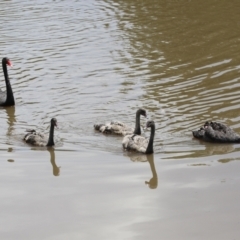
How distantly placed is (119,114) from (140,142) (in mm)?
1707

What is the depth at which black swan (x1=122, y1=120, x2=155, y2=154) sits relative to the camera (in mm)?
8766

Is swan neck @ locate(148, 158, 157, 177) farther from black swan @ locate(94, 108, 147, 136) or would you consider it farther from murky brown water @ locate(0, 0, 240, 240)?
black swan @ locate(94, 108, 147, 136)

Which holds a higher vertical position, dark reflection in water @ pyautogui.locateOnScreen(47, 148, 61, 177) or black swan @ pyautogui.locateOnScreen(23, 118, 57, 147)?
dark reflection in water @ pyautogui.locateOnScreen(47, 148, 61, 177)

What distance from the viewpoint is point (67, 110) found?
10.9 m

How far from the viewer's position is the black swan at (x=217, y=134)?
891 centimetres

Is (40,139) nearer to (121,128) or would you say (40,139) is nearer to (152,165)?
(121,128)

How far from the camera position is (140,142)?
359 inches

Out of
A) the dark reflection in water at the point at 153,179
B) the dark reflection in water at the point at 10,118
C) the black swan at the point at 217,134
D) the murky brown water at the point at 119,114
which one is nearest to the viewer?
the murky brown water at the point at 119,114

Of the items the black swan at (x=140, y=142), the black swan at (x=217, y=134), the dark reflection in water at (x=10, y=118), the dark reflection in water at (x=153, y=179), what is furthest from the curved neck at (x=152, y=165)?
the dark reflection in water at (x=10, y=118)

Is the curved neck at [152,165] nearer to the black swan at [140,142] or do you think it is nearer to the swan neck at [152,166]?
the swan neck at [152,166]

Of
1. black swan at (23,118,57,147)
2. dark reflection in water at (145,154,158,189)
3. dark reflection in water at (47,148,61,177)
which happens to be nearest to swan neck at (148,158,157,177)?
dark reflection in water at (145,154,158,189)

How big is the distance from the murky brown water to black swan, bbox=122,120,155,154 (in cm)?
15

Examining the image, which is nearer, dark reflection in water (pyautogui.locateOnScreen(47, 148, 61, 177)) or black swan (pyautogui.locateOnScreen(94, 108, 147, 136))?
dark reflection in water (pyautogui.locateOnScreen(47, 148, 61, 177))

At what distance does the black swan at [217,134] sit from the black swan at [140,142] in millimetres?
692
